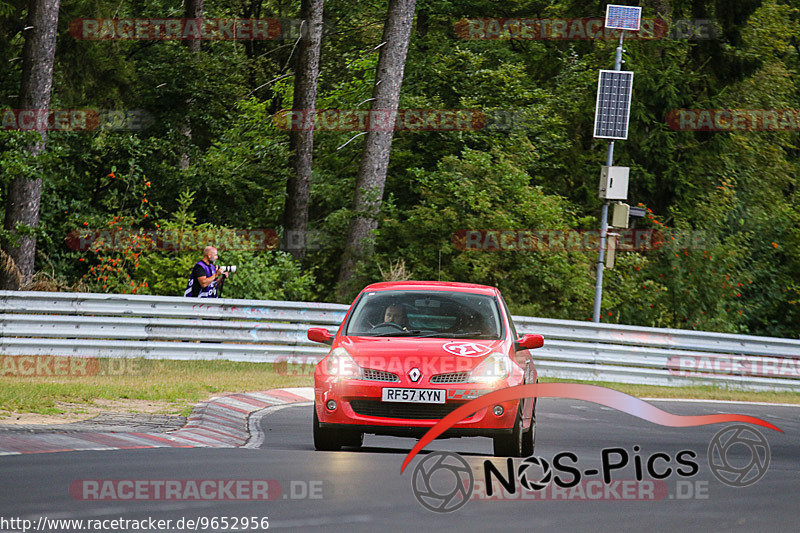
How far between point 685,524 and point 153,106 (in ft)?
90.0

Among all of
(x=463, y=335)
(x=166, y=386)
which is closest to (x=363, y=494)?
(x=463, y=335)

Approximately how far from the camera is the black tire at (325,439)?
1008 centimetres

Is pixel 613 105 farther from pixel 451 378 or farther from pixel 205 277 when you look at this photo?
pixel 451 378

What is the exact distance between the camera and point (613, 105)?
2523 centimetres

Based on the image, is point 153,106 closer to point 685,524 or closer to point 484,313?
point 484,313

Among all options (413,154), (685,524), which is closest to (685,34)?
(413,154)

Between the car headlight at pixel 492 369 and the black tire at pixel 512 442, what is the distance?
1.02 ft

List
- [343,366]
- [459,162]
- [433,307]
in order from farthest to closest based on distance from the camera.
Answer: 1. [459,162]
2. [433,307]
3. [343,366]

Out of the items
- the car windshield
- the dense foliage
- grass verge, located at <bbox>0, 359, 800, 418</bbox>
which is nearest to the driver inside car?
the car windshield

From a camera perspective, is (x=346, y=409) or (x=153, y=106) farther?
(x=153, y=106)

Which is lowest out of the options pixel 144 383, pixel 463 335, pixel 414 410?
pixel 144 383

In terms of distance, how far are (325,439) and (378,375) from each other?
0.89 meters

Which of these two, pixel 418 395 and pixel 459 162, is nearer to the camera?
pixel 418 395

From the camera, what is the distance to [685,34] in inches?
1492
